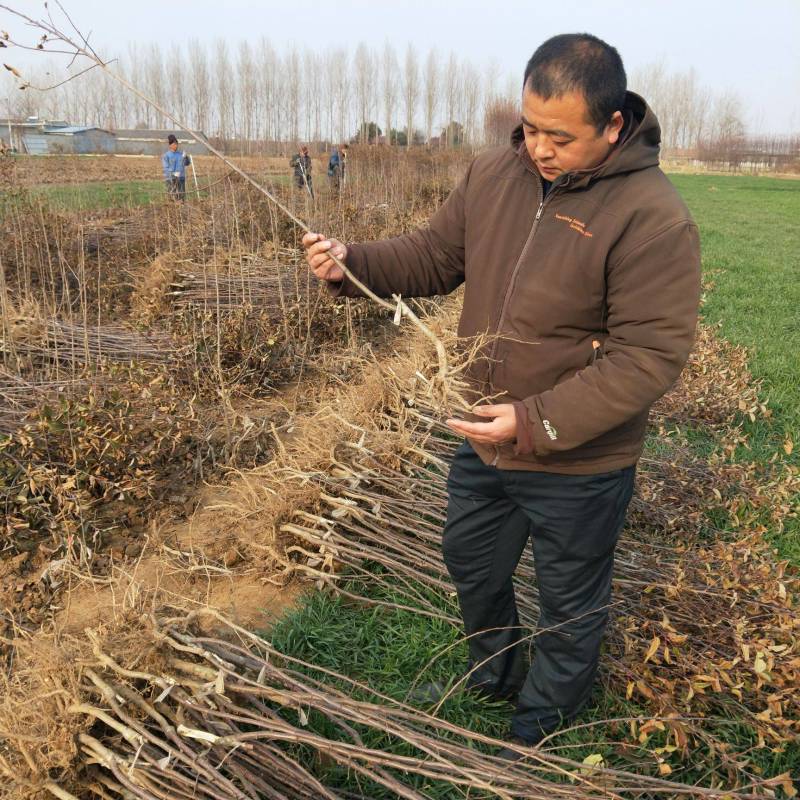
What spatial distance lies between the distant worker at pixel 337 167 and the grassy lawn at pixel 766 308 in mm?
5219

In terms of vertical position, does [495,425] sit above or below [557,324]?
below

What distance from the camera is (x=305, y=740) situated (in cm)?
167

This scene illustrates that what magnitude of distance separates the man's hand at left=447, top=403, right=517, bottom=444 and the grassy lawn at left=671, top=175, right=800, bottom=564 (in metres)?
2.21

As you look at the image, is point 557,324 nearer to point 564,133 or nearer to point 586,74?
point 564,133

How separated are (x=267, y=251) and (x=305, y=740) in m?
5.93

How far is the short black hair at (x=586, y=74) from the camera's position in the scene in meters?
1.60

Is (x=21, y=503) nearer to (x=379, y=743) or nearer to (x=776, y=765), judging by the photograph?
(x=379, y=743)

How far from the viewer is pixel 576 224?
5.67 ft

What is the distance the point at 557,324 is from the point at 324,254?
770 mm

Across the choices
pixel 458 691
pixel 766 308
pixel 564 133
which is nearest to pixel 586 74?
pixel 564 133

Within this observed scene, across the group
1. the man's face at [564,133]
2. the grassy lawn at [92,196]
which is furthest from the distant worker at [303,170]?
the man's face at [564,133]

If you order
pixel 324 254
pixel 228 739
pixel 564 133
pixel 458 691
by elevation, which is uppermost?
pixel 564 133

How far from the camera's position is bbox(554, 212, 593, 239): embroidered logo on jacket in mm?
1705

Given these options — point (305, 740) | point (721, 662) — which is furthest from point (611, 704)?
point (305, 740)
